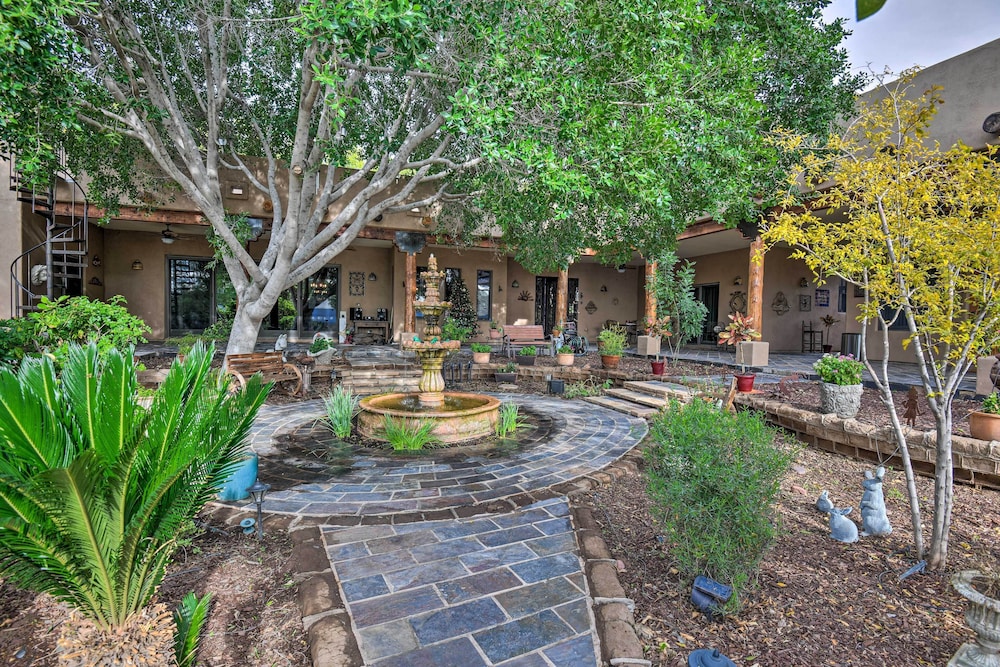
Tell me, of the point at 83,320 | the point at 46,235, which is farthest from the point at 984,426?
the point at 46,235

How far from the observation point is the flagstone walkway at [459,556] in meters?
1.93

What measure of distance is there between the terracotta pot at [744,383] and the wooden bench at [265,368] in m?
6.22

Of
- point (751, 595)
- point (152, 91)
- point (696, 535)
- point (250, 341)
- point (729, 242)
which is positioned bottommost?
point (751, 595)

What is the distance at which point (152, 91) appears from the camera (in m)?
6.51

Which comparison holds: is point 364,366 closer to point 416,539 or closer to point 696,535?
point 416,539

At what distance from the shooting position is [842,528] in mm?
2977

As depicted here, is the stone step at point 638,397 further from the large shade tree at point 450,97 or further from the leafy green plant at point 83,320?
the leafy green plant at point 83,320

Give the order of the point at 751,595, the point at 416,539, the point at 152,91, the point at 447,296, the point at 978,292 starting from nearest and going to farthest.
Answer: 1. the point at 751,595
2. the point at 978,292
3. the point at 416,539
4. the point at 152,91
5. the point at 447,296

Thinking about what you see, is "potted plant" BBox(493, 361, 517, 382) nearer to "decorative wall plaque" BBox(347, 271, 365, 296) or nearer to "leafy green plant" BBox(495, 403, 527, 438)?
"leafy green plant" BBox(495, 403, 527, 438)

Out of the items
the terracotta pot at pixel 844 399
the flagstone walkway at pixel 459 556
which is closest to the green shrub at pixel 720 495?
the flagstone walkway at pixel 459 556

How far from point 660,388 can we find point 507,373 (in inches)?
109

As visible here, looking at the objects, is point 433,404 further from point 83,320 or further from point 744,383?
point 744,383

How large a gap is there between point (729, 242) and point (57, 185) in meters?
14.7

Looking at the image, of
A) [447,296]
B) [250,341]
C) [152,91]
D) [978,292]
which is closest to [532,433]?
[978,292]
